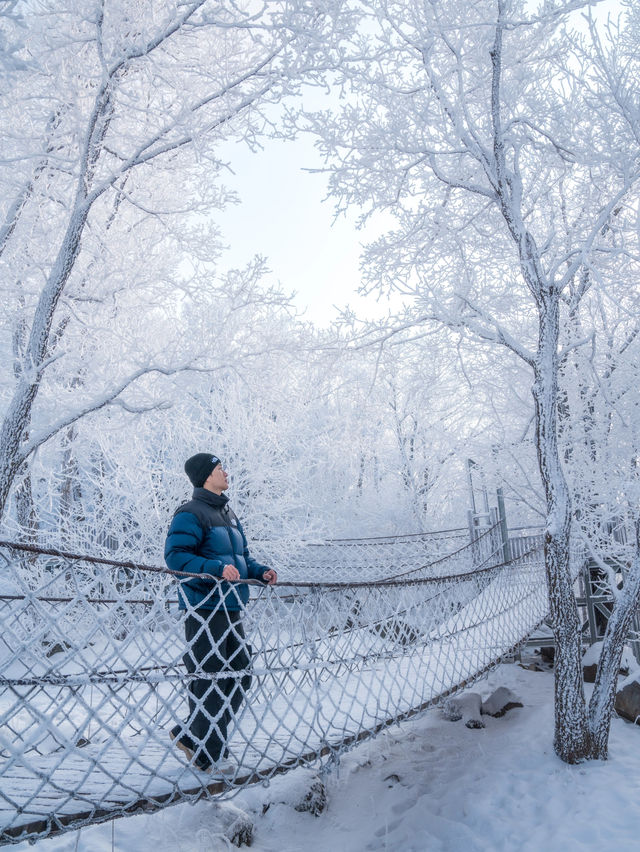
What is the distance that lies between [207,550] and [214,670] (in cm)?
45

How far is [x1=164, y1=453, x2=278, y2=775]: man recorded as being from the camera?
2.29m

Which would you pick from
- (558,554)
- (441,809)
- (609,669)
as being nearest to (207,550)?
(558,554)

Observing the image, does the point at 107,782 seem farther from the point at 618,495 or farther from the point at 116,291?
the point at 618,495

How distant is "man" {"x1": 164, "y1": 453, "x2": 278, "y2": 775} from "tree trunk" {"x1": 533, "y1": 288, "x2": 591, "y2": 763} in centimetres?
176

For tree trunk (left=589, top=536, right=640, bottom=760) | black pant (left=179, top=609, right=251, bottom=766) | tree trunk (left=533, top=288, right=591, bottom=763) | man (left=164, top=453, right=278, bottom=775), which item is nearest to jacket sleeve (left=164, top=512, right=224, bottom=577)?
man (left=164, top=453, right=278, bottom=775)

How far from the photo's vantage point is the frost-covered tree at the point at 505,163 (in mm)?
3529

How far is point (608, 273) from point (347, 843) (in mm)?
3866

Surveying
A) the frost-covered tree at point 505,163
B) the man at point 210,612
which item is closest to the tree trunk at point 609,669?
the frost-covered tree at point 505,163

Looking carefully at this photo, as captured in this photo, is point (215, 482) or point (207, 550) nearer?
point (207, 550)

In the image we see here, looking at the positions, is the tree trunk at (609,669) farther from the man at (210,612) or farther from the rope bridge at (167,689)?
the man at (210,612)

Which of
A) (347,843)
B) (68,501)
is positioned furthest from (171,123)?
(68,501)

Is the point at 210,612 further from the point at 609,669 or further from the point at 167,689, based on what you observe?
the point at 167,689

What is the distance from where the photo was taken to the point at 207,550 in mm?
2480

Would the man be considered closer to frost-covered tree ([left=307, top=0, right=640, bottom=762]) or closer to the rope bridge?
the rope bridge
